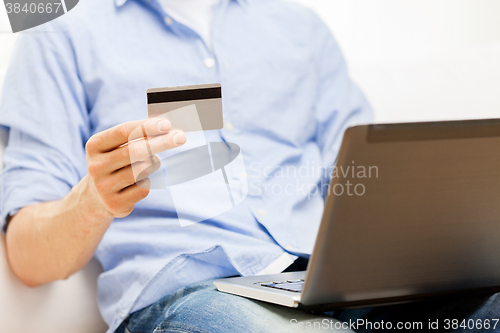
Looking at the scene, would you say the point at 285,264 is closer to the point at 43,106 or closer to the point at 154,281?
the point at 154,281

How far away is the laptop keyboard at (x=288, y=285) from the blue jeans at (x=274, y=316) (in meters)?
0.03

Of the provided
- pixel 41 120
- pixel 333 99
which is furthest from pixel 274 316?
pixel 333 99

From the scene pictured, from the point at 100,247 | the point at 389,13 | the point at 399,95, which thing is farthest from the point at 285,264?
the point at 389,13

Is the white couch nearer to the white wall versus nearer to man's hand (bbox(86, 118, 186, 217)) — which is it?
man's hand (bbox(86, 118, 186, 217))

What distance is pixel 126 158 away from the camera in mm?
493

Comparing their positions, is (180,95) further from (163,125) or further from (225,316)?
(225,316)

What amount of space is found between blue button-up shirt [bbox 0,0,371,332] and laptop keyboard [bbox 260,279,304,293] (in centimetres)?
13

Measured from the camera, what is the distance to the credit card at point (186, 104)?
48cm

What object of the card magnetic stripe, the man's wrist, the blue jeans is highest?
the card magnetic stripe

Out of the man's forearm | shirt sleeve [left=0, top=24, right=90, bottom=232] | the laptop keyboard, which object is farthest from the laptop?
shirt sleeve [left=0, top=24, right=90, bottom=232]

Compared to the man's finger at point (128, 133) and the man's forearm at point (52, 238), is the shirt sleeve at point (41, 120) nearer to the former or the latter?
the man's forearm at point (52, 238)

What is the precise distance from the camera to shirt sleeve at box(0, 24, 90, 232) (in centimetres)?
69

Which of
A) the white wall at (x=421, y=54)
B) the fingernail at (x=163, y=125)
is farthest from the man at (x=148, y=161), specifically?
the white wall at (x=421, y=54)

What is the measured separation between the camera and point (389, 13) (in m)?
1.40
